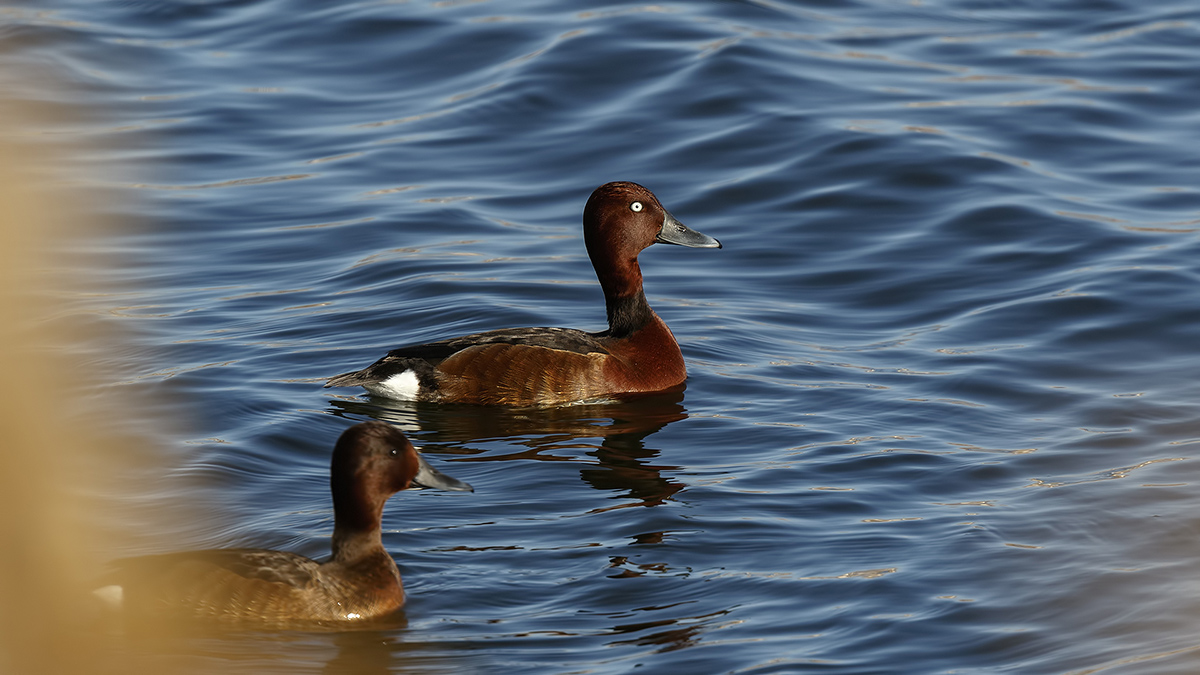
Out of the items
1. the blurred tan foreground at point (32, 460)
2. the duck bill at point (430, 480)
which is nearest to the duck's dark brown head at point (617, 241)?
the duck bill at point (430, 480)

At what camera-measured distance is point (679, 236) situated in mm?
10875

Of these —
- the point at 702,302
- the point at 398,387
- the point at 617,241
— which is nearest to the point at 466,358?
the point at 398,387

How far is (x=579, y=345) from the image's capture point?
9.95 metres

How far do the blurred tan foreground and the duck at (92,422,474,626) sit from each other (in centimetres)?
261

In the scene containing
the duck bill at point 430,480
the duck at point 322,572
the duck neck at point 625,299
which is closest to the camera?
the duck at point 322,572

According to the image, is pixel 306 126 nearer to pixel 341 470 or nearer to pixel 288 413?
pixel 288 413

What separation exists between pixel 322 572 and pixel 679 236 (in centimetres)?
503

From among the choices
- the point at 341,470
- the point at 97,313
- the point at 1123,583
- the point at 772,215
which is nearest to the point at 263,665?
the point at 341,470

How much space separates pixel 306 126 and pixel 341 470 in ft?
32.8

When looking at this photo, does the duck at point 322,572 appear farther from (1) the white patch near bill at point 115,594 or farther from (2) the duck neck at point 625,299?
(2) the duck neck at point 625,299

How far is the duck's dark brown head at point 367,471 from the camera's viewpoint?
6.50 metres

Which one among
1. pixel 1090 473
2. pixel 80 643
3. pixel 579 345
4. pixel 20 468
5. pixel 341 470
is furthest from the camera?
pixel 579 345

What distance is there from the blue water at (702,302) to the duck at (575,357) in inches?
6.4

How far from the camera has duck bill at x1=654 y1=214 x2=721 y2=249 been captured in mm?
10789
